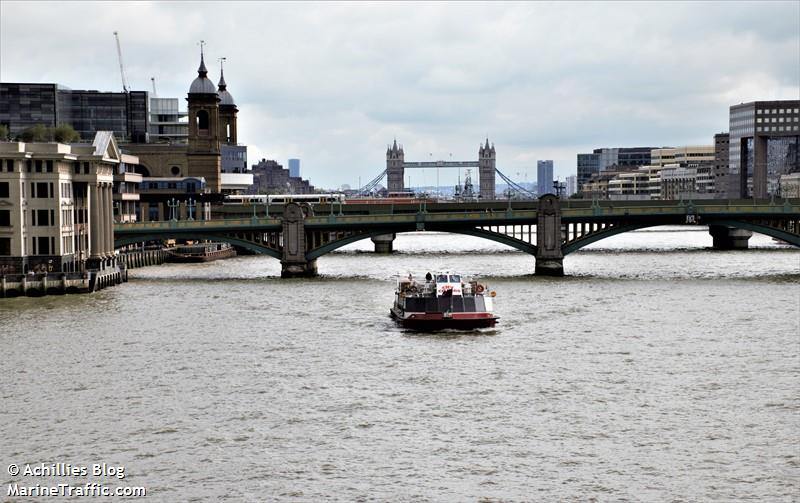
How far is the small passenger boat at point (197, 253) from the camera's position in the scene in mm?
158837

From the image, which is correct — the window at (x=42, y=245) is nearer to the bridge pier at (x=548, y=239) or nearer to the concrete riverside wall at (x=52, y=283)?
the concrete riverside wall at (x=52, y=283)

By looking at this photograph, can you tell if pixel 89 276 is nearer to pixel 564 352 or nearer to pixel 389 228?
pixel 389 228

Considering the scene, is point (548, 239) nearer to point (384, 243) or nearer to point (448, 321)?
point (448, 321)

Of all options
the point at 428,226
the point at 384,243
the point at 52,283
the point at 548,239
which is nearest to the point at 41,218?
the point at 52,283

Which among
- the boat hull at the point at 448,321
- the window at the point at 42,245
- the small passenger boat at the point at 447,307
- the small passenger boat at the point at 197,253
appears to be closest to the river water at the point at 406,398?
the boat hull at the point at 448,321

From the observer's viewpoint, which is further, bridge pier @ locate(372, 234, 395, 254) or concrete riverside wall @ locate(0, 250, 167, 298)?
bridge pier @ locate(372, 234, 395, 254)

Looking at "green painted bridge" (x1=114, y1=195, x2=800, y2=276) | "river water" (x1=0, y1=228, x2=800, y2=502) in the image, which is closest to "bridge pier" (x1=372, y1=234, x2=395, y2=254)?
"green painted bridge" (x1=114, y1=195, x2=800, y2=276)

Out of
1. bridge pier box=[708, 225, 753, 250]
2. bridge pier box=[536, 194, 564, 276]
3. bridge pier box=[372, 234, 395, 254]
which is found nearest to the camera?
bridge pier box=[536, 194, 564, 276]

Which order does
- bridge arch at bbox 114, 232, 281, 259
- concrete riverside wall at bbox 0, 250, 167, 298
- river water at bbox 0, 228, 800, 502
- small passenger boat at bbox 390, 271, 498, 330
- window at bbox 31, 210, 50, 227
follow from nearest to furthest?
river water at bbox 0, 228, 800, 502 < small passenger boat at bbox 390, 271, 498, 330 < concrete riverside wall at bbox 0, 250, 167, 298 < window at bbox 31, 210, 50, 227 < bridge arch at bbox 114, 232, 281, 259

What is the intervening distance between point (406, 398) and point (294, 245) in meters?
71.0

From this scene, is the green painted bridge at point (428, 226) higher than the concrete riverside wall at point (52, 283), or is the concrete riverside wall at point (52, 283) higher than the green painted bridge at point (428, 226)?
the green painted bridge at point (428, 226)

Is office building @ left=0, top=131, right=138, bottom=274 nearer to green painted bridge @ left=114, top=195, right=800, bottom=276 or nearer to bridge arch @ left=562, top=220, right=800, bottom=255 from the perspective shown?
green painted bridge @ left=114, top=195, right=800, bottom=276

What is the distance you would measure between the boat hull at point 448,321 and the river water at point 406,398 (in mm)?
1363

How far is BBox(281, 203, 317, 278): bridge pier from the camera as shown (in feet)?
411
